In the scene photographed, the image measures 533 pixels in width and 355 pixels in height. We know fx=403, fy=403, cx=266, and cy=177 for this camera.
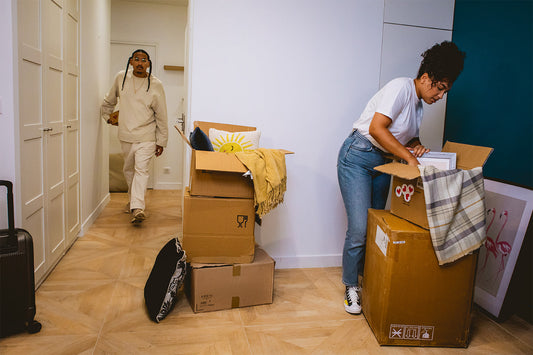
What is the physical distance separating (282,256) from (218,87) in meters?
1.24

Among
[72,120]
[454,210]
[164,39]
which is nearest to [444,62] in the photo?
[454,210]

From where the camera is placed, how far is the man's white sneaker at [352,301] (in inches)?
87.1

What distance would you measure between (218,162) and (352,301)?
1.08 metres

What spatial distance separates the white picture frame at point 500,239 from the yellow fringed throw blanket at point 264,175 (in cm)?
129

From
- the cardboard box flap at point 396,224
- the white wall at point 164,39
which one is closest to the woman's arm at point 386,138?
the cardboard box flap at point 396,224

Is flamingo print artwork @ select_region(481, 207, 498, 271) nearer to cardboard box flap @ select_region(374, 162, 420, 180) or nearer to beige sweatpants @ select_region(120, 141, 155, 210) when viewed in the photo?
cardboard box flap @ select_region(374, 162, 420, 180)

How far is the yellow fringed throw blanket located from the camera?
203 centimetres

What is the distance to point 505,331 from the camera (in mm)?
2117

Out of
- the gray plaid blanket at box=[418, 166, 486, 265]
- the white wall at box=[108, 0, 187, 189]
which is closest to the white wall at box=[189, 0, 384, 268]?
the gray plaid blanket at box=[418, 166, 486, 265]

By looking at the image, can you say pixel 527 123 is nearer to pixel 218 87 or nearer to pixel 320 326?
pixel 320 326

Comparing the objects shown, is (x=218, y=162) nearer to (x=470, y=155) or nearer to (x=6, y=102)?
(x=6, y=102)

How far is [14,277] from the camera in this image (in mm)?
1742

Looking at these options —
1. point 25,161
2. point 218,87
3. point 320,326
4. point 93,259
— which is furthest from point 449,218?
point 93,259

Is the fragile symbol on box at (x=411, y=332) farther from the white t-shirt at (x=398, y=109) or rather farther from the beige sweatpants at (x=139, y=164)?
the beige sweatpants at (x=139, y=164)
